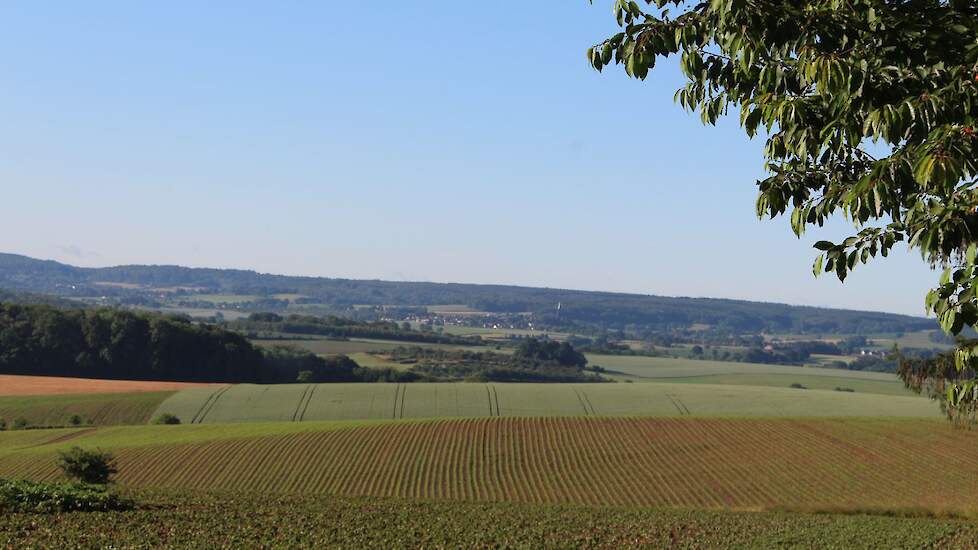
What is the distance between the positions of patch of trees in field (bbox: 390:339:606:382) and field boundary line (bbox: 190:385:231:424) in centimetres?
4540

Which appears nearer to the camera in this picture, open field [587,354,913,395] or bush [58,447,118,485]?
bush [58,447,118,485]

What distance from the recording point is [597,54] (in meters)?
11.2

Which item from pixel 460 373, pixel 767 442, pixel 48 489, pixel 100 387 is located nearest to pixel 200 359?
pixel 100 387

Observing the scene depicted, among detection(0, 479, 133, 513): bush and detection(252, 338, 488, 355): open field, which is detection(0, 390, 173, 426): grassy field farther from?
detection(252, 338, 488, 355): open field

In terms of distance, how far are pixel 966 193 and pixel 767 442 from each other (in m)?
55.4

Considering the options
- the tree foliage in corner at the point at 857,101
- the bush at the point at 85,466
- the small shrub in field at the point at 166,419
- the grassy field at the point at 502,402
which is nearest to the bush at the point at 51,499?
the tree foliage in corner at the point at 857,101

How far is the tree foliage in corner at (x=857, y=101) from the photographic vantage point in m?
9.05

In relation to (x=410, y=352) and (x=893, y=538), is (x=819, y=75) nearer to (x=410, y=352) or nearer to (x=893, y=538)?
(x=893, y=538)

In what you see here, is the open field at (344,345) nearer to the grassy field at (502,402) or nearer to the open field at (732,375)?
the open field at (732,375)

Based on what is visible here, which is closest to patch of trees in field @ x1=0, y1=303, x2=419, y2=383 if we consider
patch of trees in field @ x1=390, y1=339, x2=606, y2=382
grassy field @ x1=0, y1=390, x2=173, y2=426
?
patch of trees in field @ x1=390, y1=339, x2=606, y2=382

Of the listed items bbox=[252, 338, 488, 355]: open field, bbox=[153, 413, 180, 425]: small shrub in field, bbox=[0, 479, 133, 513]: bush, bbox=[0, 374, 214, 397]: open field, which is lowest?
bbox=[153, 413, 180, 425]: small shrub in field

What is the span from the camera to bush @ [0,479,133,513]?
21656 millimetres

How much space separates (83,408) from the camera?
8038 cm

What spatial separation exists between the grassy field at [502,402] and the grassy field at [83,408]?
190 centimetres
